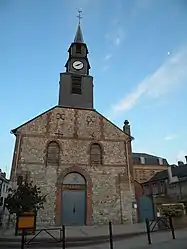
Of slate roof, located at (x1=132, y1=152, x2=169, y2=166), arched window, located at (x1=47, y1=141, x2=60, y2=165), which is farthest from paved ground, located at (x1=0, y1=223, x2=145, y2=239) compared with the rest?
slate roof, located at (x1=132, y1=152, x2=169, y2=166)

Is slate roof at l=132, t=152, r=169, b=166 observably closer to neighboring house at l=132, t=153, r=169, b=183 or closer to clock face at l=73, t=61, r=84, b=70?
neighboring house at l=132, t=153, r=169, b=183

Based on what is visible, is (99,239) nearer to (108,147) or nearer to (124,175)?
(124,175)

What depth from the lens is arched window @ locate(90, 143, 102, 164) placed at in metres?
17.4

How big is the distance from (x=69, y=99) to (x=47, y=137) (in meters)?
4.25

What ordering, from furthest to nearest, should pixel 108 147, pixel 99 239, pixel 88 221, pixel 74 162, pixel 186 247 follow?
pixel 108 147, pixel 74 162, pixel 88 221, pixel 99 239, pixel 186 247

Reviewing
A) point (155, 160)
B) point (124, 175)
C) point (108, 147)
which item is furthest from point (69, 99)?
point (155, 160)

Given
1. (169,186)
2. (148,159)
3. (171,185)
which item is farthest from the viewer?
(148,159)

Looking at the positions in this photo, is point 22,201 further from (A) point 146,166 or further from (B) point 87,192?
(A) point 146,166

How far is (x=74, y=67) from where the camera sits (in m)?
21.9

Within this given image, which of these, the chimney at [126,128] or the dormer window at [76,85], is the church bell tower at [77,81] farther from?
the chimney at [126,128]

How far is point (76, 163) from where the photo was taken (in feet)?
55.5

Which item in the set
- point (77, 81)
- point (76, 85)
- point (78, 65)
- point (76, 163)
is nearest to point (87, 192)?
point (76, 163)

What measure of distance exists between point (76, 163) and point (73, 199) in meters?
2.60

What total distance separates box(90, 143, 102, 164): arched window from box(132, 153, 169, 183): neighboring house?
2392 centimetres
